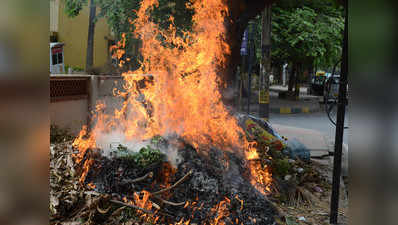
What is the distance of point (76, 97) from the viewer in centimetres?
789

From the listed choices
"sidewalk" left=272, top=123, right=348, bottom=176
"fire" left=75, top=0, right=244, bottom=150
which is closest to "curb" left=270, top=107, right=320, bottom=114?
"sidewalk" left=272, top=123, right=348, bottom=176

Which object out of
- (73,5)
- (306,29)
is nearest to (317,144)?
(306,29)

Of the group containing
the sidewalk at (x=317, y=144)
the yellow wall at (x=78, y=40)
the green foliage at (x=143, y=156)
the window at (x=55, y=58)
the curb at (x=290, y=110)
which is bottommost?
the sidewalk at (x=317, y=144)

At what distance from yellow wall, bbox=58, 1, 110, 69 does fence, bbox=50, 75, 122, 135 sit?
23.6 feet

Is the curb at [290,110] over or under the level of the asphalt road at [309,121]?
over

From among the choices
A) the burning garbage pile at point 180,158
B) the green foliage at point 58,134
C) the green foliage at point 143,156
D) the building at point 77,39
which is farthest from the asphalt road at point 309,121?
the building at point 77,39

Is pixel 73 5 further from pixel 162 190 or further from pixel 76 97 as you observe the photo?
pixel 162 190

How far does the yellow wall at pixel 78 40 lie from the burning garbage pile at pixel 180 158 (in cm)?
922

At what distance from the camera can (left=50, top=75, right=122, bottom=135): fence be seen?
724cm

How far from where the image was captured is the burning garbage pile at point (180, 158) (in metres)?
3.76

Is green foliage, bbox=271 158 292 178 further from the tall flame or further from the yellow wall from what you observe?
the yellow wall

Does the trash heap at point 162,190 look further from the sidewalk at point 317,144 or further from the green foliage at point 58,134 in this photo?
the sidewalk at point 317,144
